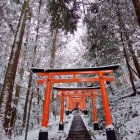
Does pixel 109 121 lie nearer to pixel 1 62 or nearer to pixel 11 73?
pixel 11 73

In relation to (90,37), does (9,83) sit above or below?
below

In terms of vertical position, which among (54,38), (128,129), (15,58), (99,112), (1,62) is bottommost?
(128,129)

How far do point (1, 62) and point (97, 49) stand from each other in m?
7.56

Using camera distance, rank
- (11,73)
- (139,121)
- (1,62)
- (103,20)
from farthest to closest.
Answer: (103,20)
(1,62)
(139,121)
(11,73)

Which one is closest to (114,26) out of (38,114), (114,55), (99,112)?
(114,55)

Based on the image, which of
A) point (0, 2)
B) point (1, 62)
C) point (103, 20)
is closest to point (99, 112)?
point (103, 20)

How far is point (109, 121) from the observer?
347 inches

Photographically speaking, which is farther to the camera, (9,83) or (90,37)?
(90,37)

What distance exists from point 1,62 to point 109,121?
819cm

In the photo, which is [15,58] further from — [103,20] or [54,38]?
[54,38]

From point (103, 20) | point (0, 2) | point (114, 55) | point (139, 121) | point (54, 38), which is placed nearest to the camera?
point (139, 121)

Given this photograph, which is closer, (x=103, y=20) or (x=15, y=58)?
(x=15, y=58)

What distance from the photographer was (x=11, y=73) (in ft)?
28.7

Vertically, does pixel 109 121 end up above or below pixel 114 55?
below
